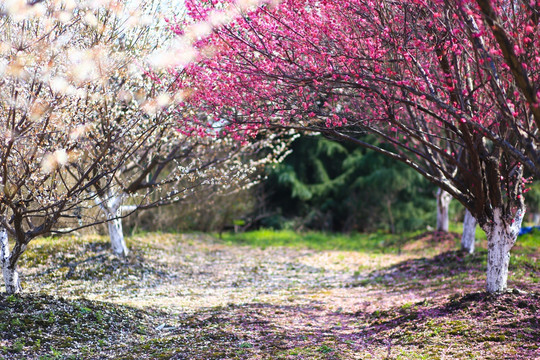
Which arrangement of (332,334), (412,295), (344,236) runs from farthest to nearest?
(344,236) < (412,295) < (332,334)

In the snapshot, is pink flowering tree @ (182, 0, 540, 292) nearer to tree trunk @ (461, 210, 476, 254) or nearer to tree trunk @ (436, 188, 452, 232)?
tree trunk @ (461, 210, 476, 254)

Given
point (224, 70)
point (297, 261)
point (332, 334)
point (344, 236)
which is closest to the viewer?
point (224, 70)

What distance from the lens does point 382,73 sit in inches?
195

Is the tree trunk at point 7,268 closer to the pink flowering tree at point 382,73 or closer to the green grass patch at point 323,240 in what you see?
the pink flowering tree at point 382,73

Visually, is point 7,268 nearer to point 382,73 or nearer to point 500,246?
point 382,73

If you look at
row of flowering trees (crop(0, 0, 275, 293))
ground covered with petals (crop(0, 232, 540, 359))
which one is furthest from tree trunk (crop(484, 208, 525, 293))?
row of flowering trees (crop(0, 0, 275, 293))

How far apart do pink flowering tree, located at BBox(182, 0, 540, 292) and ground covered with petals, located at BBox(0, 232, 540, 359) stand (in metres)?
1.08

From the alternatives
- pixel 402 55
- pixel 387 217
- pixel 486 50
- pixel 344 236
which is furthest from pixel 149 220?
pixel 486 50

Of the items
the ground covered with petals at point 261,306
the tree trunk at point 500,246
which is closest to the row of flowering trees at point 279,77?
the tree trunk at point 500,246

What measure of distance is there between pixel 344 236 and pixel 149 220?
21.2 feet

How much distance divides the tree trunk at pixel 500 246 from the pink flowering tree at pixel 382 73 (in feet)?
0.04

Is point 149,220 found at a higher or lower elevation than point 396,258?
higher

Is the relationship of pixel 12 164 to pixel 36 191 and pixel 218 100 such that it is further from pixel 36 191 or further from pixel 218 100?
pixel 218 100

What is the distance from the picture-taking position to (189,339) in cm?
543
